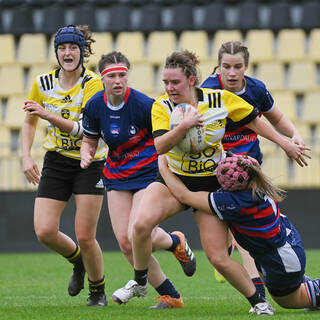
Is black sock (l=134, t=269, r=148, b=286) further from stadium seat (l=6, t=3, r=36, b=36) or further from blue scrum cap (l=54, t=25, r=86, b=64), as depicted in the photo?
stadium seat (l=6, t=3, r=36, b=36)

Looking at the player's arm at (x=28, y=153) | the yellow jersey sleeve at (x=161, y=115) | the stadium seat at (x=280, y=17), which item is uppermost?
the stadium seat at (x=280, y=17)

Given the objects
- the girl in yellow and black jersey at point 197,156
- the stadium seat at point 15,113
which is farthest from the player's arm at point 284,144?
the stadium seat at point 15,113

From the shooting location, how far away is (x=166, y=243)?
20.6ft

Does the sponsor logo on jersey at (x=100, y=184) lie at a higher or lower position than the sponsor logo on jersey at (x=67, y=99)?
lower

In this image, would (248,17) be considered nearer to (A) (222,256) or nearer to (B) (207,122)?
(B) (207,122)

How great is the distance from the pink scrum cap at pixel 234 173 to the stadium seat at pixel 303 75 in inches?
373

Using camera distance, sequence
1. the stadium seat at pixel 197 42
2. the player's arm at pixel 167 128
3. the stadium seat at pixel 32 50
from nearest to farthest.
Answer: the player's arm at pixel 167 128, the stadium seat at pixel 197 42, the stadium seat at pixel 32 50

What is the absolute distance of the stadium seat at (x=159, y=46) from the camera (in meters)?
14.6

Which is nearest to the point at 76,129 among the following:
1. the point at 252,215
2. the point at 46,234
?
the point at 46,234

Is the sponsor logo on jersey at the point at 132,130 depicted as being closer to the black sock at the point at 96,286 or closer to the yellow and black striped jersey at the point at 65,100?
the yellow and black striped jersey at the point at 65,100

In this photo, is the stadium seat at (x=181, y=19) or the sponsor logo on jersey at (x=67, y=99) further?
the stadium seat at (x=181, y=19)

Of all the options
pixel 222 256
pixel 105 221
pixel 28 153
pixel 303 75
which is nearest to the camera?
pixel 222 256

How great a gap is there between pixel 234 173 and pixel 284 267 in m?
0.65

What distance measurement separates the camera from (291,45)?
14.5 m
